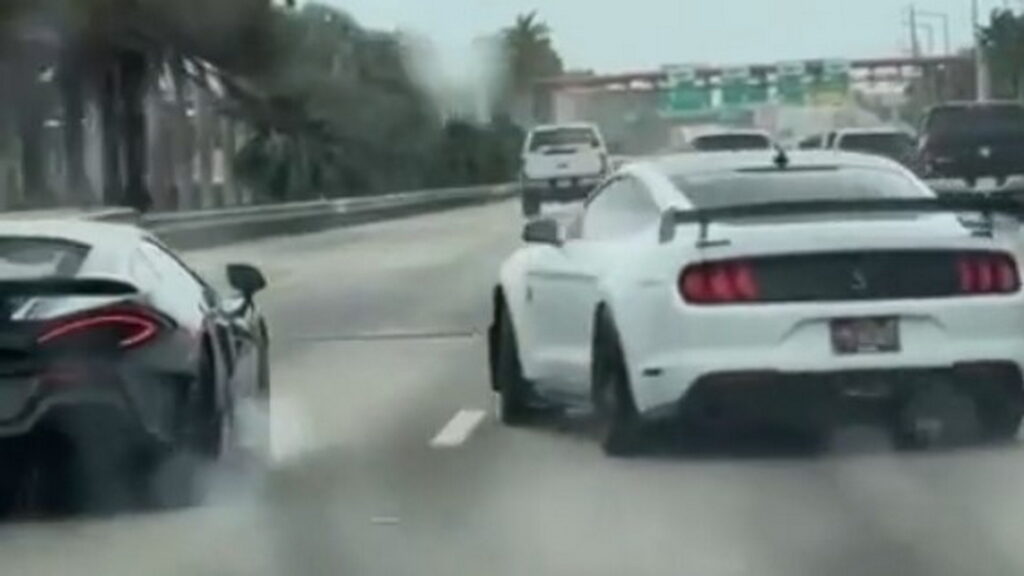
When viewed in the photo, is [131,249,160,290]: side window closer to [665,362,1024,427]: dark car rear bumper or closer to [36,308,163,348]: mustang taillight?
[36,308,163,348]: mustang taillight

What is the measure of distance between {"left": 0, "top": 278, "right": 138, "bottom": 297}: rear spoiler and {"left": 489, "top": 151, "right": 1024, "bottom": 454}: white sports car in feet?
8.72

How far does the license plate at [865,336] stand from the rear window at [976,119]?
35326mm

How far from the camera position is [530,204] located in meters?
64.9

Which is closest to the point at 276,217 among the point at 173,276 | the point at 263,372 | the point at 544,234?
the point at 263,372

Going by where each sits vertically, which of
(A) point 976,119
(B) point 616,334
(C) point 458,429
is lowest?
(C) point 458,429

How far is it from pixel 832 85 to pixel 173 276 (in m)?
117

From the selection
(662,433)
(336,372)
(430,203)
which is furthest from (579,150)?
(662,433)

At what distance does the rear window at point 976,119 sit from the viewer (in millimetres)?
49156

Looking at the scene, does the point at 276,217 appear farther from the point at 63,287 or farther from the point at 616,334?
the point at 63,287

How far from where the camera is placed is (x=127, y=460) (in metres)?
13.2

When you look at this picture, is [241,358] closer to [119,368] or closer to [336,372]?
[119,368]

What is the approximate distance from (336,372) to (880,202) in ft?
25.6

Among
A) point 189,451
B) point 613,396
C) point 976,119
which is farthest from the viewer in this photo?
point 976,119

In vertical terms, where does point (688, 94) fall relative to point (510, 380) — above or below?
below
